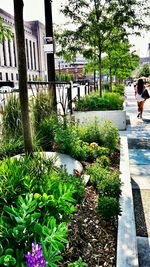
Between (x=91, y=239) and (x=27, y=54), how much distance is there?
9028 cm

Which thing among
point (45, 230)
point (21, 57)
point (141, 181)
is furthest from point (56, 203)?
point (141, 181)

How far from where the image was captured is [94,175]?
366 cm

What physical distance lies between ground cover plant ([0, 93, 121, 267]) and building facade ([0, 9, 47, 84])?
74.1 m

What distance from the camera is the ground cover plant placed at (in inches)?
60.9

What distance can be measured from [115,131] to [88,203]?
2653 millimetres

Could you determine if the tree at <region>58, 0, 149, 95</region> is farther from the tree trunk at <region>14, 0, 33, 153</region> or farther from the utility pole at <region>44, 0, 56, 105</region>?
the tree trunk at <region>14, 0, 33, 153</region>

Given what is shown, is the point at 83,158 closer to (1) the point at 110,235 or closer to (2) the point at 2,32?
(1) the point at 110,235

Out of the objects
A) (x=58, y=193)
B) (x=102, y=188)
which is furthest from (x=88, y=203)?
(x=58, y=193)

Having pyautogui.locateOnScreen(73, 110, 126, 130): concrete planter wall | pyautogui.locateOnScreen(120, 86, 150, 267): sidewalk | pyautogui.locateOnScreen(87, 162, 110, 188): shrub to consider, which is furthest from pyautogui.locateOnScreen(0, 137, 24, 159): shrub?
pyautogui.locateOnScreen(73, 110, 126, 130): concrete planter wall

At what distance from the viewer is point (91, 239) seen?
246 cm

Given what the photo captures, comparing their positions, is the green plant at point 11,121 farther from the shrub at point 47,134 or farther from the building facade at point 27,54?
the building facade at point 27,54

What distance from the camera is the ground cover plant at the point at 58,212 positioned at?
1.55 m

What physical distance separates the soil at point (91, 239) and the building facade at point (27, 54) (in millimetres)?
74523

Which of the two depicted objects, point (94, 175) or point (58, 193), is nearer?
point (58, 193)
